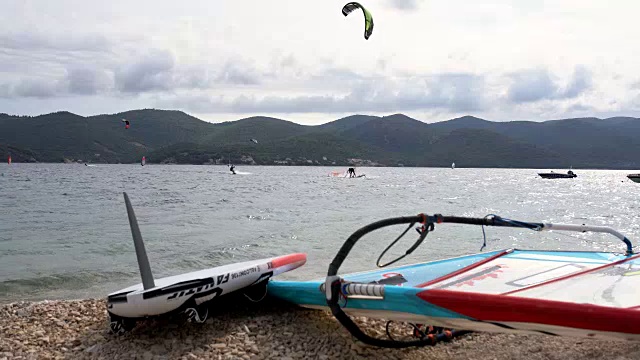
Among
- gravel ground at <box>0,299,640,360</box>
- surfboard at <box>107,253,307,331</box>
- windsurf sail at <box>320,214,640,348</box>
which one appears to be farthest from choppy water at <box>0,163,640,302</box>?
windsurf sail at <box>320,214,640,348</box>

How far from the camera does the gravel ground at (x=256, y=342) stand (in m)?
5.26

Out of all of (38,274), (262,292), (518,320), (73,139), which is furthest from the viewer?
(73,139)

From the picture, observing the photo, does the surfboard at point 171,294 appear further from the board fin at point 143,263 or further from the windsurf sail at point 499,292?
the windsurf sail at point 499,292

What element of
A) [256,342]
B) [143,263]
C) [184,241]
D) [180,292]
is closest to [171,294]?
[180,292]

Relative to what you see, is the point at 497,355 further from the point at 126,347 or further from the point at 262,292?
the point at 126,347

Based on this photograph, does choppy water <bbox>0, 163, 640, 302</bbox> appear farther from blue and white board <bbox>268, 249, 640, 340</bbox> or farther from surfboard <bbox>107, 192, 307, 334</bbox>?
blue and white board <bbox>268, 249, 640, 340</bbox>

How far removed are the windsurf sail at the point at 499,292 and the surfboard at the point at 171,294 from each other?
62cm

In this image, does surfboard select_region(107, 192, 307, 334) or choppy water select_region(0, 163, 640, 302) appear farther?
choppy water select_region(0, 163, 640, 302)

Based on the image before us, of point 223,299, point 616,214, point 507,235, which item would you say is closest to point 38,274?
point 223,299

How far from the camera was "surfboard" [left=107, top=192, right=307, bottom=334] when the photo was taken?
5.47 m

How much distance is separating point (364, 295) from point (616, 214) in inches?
1151

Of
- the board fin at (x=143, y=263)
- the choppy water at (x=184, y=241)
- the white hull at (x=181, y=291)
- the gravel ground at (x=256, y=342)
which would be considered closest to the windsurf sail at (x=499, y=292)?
the gravel ground at (x=256, y=342)

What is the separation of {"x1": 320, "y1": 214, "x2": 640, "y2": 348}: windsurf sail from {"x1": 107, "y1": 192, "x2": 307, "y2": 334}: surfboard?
0.62 metres

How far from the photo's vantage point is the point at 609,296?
4.76m
